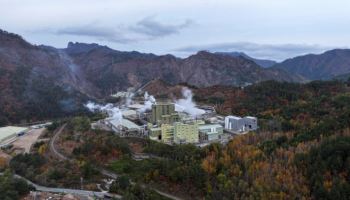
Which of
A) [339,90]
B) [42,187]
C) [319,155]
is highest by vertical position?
[339,90]

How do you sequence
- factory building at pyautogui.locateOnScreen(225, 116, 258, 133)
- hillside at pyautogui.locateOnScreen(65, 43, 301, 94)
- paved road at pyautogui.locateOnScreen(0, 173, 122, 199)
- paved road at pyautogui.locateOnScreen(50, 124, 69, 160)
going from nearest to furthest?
paved road at pyautogui.locateOnScreen(0, 173, 122, 199) → paved road at pyautogui.locateOnScreen(50, 124, 69, 160) → factory building at pyautogui.locateOnScreen(225, 116, 258, 133) → hillside at pyautogui.locateOnScreen(65, 43, 301, 94)

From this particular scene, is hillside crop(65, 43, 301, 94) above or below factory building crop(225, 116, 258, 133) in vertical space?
above

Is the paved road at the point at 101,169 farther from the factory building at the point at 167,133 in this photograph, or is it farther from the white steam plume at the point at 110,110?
the white steam plume at the point at 110,110

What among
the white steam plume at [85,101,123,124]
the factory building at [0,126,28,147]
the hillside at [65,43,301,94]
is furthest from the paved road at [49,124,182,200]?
the hillside at [65,43,301,94]

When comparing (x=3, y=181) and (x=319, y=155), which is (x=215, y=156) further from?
(x=3, y=181)

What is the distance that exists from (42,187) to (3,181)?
8.40 ft

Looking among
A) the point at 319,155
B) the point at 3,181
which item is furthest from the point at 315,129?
the point at 3,181

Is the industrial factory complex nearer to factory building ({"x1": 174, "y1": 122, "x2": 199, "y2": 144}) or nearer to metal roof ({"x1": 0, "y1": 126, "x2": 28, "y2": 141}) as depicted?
factory building ({"x1": 174, "y1": 122, "x2": 199, "y2": 144})

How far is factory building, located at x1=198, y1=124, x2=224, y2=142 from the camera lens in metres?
39.2

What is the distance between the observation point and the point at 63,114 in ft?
205

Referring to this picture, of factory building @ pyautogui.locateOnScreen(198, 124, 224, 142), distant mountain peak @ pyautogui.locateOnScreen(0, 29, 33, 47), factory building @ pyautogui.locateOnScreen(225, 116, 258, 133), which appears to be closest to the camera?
factory building @ pyautogui.locateOnScreen(198, 124, 224, 142)

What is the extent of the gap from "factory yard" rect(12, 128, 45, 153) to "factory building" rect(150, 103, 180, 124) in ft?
40.4

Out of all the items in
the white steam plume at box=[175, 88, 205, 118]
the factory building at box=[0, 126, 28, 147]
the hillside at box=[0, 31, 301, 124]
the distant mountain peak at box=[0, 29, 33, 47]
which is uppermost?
the distant mountain peak at box=[0, 29, 33, 47]

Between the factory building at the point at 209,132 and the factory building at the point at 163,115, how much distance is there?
3105 mm
